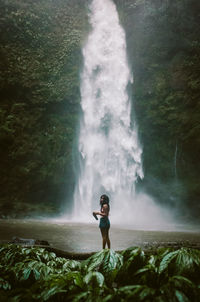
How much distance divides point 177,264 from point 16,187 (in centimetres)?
1801

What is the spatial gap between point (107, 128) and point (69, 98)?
13.7ft

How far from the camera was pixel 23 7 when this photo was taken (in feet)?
75.1

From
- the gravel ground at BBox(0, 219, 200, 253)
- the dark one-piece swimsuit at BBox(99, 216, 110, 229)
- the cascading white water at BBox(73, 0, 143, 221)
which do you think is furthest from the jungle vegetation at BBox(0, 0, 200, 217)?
the dark one-piece swimsuit at BBox(99, 216, 110, 229)

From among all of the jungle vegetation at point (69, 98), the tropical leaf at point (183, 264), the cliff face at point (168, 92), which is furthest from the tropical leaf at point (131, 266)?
the cliff face at point (168, 92)

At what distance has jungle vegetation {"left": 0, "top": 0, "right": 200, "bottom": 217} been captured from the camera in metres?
18.5

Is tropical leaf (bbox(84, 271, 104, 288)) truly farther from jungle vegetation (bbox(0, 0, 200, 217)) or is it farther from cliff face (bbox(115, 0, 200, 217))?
cliff face (bbox(115, 0, 200, 217))

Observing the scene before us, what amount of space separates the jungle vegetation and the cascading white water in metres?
0.80

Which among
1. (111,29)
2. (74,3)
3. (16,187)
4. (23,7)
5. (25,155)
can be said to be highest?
(74,3)

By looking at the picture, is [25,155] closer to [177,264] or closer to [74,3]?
[74,3]

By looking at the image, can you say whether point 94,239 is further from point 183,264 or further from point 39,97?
point 39,97

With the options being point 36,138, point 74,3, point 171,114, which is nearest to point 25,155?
point 36,138

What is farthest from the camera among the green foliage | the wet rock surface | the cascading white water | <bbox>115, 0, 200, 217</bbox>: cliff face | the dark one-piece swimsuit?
<bbox>115, 0, 200, 217</bbox>: cliff face

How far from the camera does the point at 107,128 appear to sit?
1980cm

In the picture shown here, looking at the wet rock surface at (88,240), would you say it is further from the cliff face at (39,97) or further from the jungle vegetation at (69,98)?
the cliff face at (39,97)
